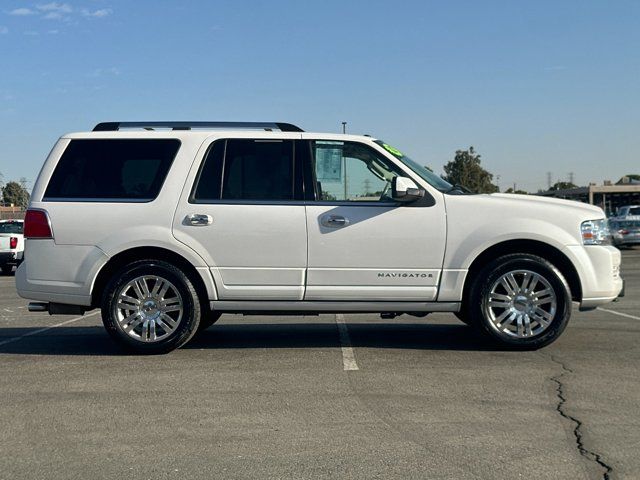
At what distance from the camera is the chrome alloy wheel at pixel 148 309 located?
23.0 feet

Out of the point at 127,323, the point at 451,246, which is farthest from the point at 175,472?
the point at 451,246

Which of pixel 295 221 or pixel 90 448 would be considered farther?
pixel 295 221

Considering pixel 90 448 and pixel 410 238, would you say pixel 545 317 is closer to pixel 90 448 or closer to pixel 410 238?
pixel 410 238

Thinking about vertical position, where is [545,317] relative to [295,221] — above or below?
below

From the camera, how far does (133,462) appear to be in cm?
418

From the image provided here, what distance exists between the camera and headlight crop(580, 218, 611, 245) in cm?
694

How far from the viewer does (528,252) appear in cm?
706

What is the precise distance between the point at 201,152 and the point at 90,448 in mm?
3442

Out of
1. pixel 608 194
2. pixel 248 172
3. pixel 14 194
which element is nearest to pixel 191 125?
pixel 248 172

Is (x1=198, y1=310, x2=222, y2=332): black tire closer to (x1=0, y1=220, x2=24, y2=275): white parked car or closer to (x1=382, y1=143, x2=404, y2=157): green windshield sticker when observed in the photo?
(x1=382, y1=143, x2=404, y2=157): green windshield sticker

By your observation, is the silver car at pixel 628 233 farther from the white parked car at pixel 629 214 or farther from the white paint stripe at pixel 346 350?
the white paint stripe at pixel 346 350

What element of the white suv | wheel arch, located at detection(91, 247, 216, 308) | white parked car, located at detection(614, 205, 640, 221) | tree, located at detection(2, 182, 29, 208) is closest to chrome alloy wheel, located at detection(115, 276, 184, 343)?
the white suv

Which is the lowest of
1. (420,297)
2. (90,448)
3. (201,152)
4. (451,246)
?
(90,448)

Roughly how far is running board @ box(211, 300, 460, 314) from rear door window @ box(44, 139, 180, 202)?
128cm
